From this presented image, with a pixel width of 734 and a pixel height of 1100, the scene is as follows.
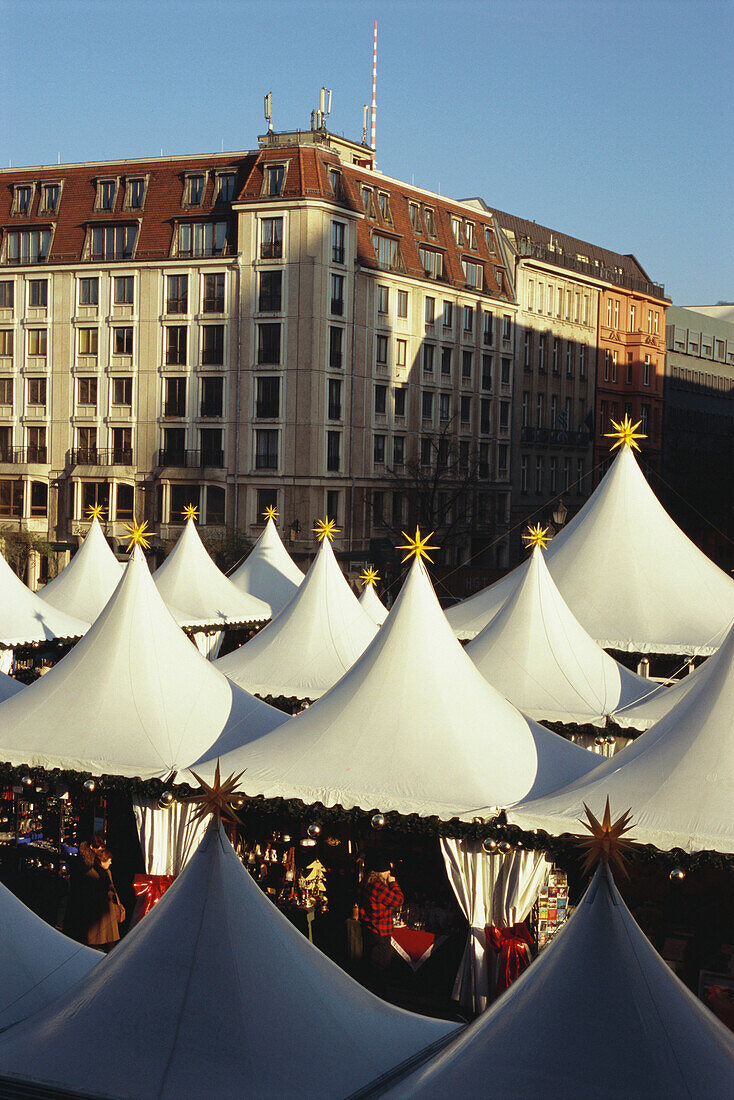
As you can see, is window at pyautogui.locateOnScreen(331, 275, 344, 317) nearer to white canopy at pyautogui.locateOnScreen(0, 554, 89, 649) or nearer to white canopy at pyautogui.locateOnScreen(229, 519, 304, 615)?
A: white canopy at pyautogui.locateOnScreen(229, 519, 304, 615)

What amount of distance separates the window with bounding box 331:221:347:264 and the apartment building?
0.29 feet

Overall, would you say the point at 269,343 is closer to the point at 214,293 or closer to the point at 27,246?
the point at 214,293

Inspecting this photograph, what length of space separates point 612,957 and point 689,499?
6257 centimetres

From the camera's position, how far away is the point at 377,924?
1275cm

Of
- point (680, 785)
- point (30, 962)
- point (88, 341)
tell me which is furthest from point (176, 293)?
point (30, 962)

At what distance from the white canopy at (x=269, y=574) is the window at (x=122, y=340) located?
23346 millimetres

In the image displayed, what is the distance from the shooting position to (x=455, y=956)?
13266 mm

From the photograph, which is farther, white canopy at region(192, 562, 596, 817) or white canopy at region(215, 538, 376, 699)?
white canopy at region(215, 538, 376, 699)

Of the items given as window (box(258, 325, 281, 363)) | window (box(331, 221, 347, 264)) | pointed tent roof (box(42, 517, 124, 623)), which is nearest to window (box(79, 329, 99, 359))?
window (box(258, 325, 281, 363))

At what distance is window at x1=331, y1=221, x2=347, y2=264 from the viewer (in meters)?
51.2

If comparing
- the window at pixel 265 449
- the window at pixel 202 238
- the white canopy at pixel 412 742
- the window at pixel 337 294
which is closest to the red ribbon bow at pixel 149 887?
the white canopy at pixel 412 742

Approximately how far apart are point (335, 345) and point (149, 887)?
39.5 meters

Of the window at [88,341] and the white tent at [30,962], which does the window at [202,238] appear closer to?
the window at [88,341]

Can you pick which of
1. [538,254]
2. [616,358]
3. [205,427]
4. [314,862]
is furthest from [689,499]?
[314,862]
